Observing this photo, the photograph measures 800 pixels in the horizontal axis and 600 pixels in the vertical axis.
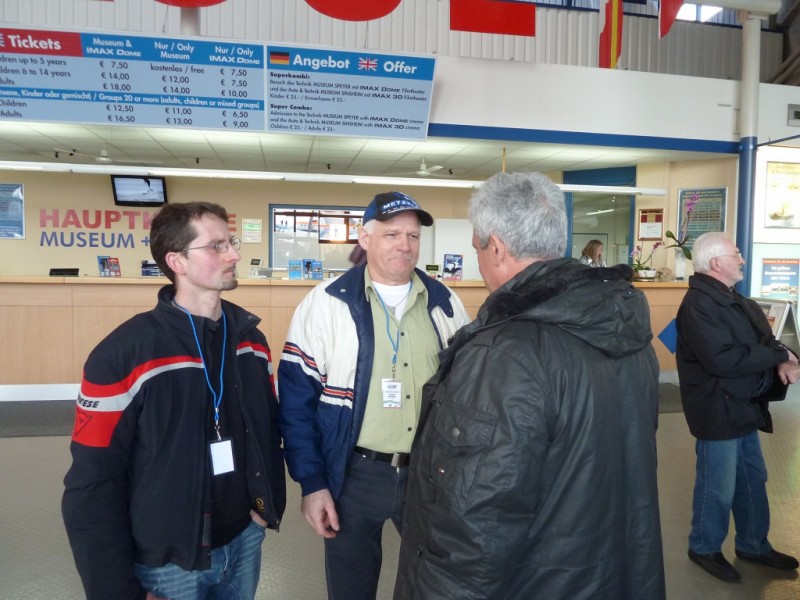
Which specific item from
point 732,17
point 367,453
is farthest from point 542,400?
point 732,17

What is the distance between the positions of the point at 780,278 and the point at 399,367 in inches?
243

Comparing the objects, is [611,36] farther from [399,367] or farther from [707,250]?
[399,367]

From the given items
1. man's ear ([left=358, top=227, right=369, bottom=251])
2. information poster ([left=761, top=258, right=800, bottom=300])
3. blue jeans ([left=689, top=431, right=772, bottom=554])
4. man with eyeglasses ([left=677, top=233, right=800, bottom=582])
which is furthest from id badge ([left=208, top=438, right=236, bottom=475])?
information poster ([left=761, top=258, right=800, bottom=300])

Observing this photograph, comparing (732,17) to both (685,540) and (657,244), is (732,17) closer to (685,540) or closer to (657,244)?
(657,244)

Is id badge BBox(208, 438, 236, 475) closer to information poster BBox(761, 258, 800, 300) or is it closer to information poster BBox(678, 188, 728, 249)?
information poster BBox(678, 188, 728, 249)

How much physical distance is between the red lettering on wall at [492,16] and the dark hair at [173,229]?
3.54 metres

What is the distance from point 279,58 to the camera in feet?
15.5

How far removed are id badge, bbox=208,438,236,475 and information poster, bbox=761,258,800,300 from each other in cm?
644

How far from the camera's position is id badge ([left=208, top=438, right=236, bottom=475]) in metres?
1.25

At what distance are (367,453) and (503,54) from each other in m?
6.28

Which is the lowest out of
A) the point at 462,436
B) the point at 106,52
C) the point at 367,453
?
the point at 367,453

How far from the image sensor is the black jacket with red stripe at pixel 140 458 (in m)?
1.08

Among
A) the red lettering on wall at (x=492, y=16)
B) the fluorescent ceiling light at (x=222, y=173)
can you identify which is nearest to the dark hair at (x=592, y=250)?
the fluorescent ceiling light at (x=222, y=173)

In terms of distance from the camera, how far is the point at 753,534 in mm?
2414
